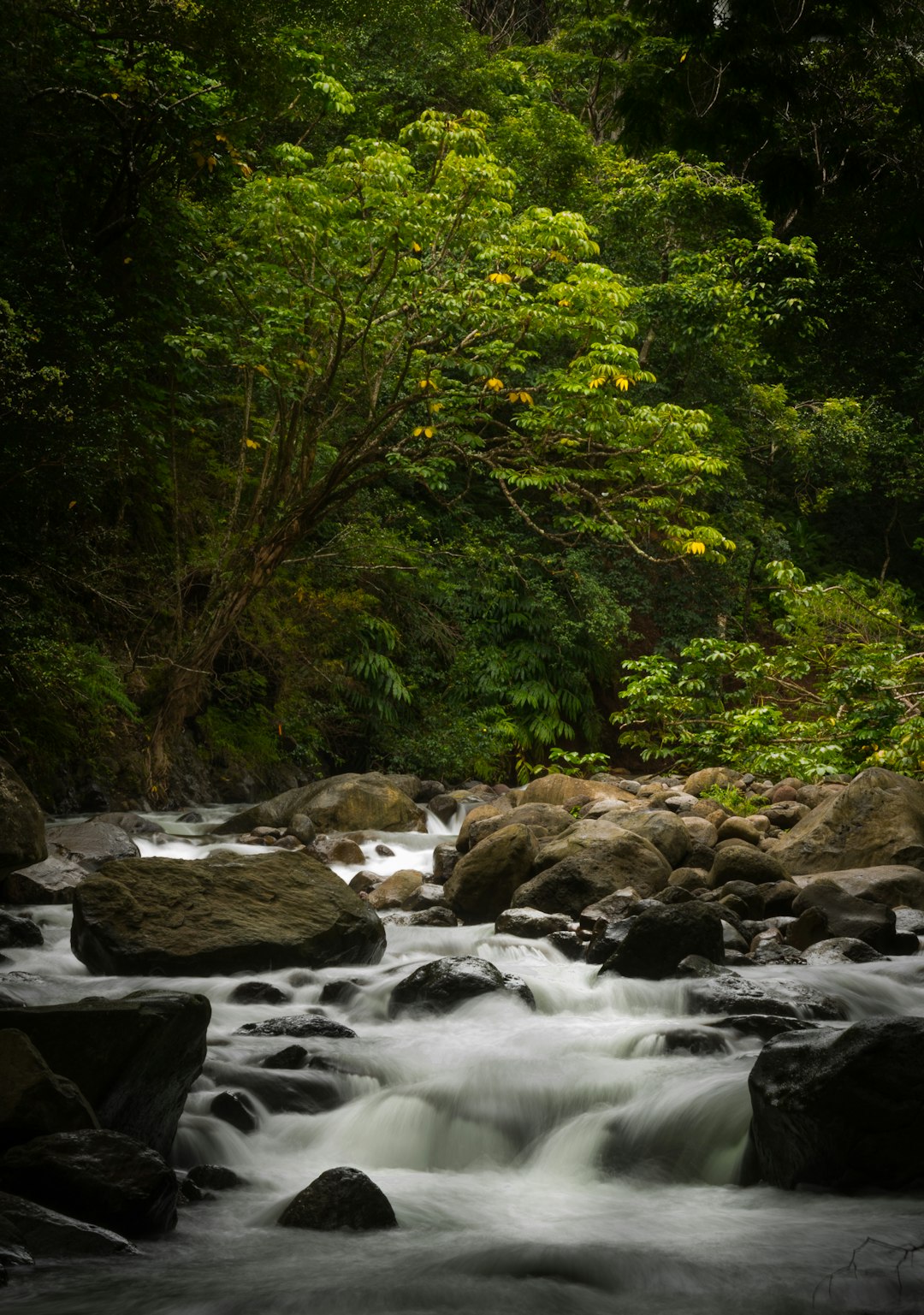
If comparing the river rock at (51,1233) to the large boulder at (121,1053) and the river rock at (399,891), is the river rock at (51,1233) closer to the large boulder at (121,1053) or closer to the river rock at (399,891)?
the large boulder at (121,1053)

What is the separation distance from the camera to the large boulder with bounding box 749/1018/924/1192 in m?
3.66

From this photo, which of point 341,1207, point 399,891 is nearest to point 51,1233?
point 341,1207

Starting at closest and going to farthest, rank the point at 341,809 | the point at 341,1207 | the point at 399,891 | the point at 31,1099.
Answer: the point at 31,1099 → the point at 341,1207 → the point at 399,891 → the point at 341,809

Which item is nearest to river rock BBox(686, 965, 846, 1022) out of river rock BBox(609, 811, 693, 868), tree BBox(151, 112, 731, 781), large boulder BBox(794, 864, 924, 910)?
large boulder BBox(794, 864, 924, 910)

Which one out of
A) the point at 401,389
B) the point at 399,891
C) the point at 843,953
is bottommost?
the point at 399,891

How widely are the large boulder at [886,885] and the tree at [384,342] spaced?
511 cm

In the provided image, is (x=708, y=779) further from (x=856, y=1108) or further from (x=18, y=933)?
(x=856, y=1108)

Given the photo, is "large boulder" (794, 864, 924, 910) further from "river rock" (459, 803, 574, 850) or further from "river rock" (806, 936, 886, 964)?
"river rock" (459, 803, 574, 850)

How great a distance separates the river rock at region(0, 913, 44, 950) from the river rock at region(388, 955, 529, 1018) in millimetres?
2259

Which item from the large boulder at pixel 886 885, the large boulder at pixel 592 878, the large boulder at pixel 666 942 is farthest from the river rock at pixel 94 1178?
the large boulder at pixel 886 885

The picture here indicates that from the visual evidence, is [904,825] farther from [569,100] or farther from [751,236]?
[569,100]

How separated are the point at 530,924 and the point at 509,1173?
289 centimetres

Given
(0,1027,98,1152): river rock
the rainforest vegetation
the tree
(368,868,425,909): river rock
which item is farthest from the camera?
the tree

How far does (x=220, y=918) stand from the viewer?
6305mm
